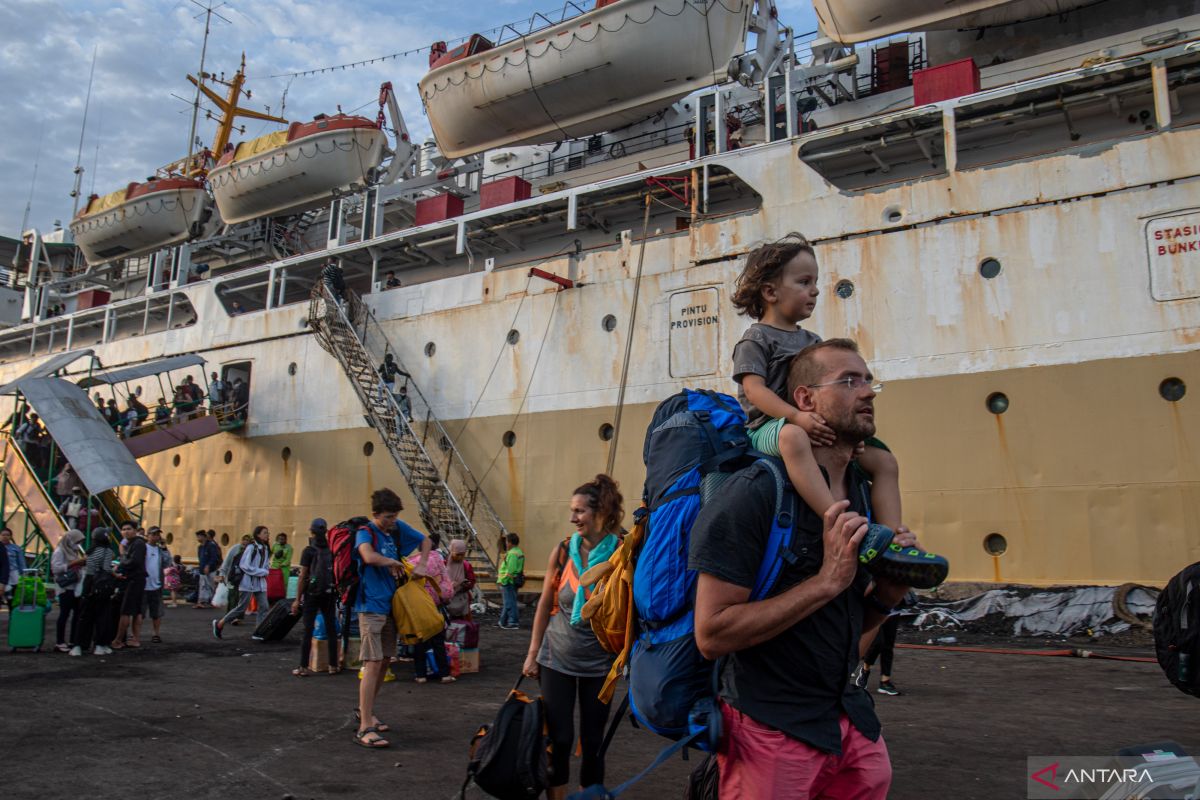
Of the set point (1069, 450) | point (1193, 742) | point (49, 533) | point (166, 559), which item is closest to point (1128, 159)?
point (1069, 450)

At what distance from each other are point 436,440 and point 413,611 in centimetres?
957

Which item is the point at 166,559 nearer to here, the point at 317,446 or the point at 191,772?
the point at 317,446

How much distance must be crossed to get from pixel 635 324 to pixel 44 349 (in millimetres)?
21160

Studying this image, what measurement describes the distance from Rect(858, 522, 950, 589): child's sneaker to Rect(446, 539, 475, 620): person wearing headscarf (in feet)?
22.9

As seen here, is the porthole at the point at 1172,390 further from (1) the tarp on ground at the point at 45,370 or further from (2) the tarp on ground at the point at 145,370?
(1) the tarp on ground at the point at 45,370

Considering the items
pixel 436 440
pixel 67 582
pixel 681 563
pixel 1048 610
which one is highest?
pixel 436 440

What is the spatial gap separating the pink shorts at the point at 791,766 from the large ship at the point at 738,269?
8767 mm

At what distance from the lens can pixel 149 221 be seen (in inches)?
942

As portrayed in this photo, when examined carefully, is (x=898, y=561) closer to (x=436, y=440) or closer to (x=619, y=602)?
(x=619, y=602)

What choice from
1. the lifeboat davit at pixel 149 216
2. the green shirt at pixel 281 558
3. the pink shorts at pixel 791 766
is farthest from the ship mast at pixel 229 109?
the pink shorts at pixel 791 766

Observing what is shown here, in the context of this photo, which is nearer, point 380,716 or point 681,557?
point 681,557

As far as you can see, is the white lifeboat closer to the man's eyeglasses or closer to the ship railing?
the ship railing

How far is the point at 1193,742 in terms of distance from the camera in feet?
16.3

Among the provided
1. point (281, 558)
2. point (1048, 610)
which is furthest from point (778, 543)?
point (281, 558)
